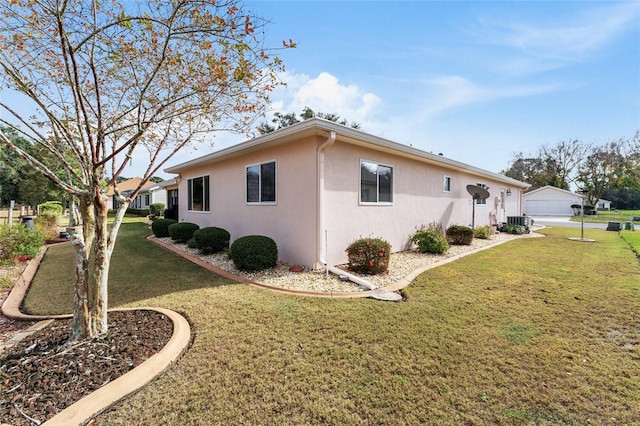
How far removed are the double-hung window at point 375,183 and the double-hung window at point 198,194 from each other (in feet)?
21.5

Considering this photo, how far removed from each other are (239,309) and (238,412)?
2122 mm

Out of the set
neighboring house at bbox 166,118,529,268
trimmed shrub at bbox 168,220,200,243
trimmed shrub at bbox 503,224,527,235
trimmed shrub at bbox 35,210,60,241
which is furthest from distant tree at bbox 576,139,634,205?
trimmed shrub at bbox 35,210,60,241

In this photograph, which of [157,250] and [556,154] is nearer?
[157,250]

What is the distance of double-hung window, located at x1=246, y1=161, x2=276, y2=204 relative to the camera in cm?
753

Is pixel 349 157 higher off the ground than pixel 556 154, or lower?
lower

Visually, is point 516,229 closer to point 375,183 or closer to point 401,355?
point 375,183

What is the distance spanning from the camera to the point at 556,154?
43.3m

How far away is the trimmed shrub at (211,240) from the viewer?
26.9ft

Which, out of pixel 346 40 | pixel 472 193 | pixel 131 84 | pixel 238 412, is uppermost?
pixel 346 40

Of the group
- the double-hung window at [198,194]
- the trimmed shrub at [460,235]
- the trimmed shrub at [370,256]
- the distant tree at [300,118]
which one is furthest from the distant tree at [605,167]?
the double-hung window at [198,194]

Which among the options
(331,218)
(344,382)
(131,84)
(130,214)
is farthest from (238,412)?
(130,214)

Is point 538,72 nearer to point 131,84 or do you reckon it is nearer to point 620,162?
point 131,84

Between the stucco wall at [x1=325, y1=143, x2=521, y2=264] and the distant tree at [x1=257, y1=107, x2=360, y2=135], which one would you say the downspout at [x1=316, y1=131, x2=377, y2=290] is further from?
the distant tree at [x1=257, y1=107, x2=360, y2=135]

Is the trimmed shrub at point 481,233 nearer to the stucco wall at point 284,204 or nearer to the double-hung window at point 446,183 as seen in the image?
the double-hung window at point 446,183
